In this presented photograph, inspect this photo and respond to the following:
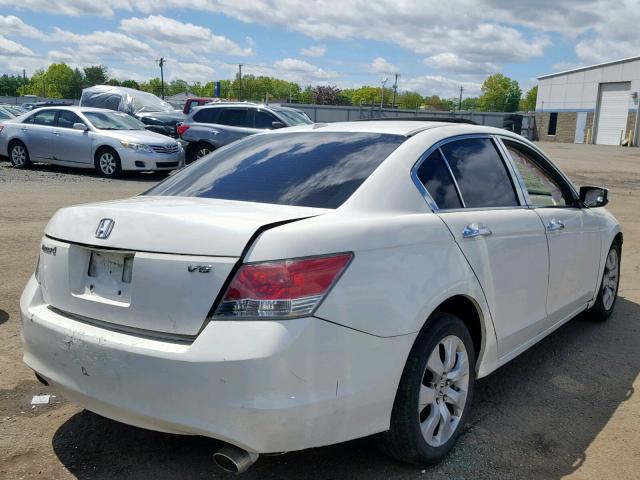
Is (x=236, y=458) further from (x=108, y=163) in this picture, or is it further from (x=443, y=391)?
(x=108, y=163)

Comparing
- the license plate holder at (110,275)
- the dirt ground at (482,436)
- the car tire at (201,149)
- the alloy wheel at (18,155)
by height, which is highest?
A: the license plate holder at (110,275)

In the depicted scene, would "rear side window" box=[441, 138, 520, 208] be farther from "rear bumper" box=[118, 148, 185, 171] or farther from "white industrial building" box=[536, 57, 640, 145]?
"white industrial building" box=[536, 57, 640, 145]

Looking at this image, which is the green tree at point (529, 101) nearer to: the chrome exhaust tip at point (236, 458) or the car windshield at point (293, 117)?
the car windshield at point (293, 117)

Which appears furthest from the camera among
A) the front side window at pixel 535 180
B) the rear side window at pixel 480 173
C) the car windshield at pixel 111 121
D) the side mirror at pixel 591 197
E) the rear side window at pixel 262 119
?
the rear side window at pixel 262 119

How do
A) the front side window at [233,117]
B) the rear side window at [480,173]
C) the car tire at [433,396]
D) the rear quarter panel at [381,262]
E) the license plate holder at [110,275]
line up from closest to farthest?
the rear quarter panel at [381,262] < the license plate holder at [110,275] < the car tire at [433,396] < the rear side window at [480,173] < the front side window at [233,117]

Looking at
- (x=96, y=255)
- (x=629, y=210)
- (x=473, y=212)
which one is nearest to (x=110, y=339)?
(x=96, y=255)

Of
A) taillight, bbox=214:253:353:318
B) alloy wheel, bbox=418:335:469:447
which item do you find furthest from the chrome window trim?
taillight, bbox=214:253:353:318

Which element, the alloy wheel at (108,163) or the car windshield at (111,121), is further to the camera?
the car windshield at (111,121)

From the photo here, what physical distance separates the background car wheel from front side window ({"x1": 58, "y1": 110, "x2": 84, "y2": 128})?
139 centimetres

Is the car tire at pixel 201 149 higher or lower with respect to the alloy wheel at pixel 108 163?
higher

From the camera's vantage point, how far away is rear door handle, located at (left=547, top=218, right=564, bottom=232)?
397cm

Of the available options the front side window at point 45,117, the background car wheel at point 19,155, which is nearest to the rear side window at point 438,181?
the front side window at point 45,117

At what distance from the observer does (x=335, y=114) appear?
58156 millimetres

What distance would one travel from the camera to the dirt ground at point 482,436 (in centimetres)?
296
